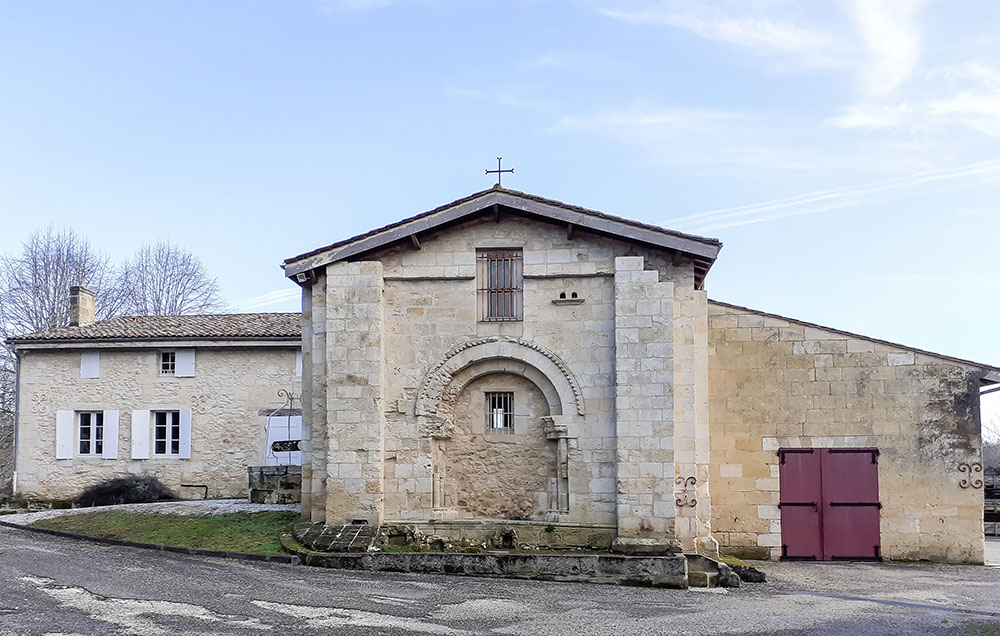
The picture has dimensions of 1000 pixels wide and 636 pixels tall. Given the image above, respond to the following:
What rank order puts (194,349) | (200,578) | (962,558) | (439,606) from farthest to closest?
(194,349) → (962,558) → (200,578) → (439,606)

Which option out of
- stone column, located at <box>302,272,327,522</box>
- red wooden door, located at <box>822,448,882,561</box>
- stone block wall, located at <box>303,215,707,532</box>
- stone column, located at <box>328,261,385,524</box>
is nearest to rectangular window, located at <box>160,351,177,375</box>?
stone column, located at <box>302,272,327,522</box>

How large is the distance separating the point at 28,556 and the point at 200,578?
12.4ft

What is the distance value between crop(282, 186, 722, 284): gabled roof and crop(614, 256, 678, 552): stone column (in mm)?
547

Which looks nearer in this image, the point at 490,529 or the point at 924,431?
the point at 490,529

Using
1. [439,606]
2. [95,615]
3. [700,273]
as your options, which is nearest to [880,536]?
[700,273]

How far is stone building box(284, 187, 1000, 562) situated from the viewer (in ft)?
50.6

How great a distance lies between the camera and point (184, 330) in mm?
25547

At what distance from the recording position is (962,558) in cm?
1672

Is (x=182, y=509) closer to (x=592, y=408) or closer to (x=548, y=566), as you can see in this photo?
(x=548, y=566)

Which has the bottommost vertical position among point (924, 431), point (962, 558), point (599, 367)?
point (962, 558)

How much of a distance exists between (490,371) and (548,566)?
359 centimetres

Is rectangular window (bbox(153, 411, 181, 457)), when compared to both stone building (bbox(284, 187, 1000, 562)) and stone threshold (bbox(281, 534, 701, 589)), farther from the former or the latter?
stone threshold (bbox(281, 534, 701, 589))

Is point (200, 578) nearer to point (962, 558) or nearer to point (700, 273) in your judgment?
point (700, 273)

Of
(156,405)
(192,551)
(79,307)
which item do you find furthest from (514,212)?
(79,307)
